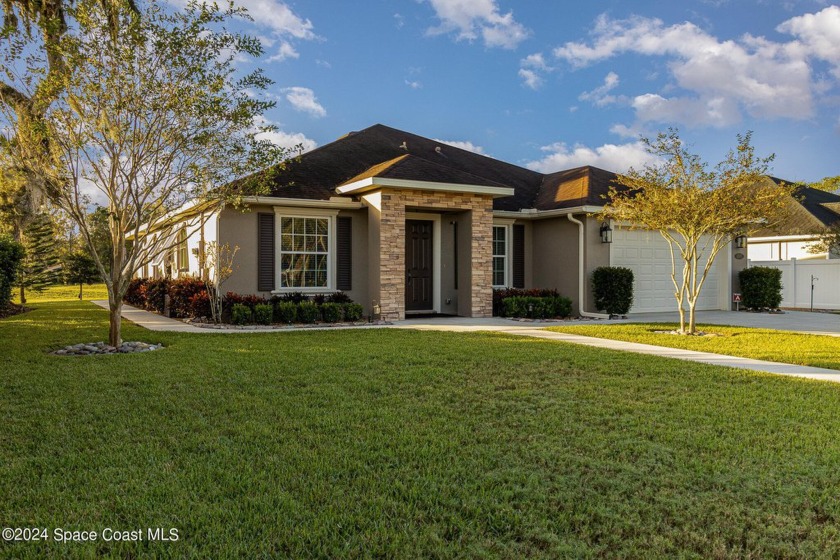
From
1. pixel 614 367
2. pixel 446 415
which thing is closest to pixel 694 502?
pixel 446 415

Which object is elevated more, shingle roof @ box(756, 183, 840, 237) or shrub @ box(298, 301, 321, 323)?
shingle roof @ box(756, 183, 840, 237)

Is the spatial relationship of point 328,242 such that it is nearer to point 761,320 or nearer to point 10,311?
point 10,311

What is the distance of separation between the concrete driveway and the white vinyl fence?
5.71 metres

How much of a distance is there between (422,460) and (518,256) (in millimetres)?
12865

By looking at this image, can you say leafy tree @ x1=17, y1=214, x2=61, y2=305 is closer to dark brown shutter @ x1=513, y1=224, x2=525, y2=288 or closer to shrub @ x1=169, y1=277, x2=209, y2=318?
shrub @ x1=169, y1=277, x2=209, y2=318

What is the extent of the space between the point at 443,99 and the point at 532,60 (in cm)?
283

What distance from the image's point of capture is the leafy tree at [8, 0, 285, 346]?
8.35 m

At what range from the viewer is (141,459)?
3857 mm

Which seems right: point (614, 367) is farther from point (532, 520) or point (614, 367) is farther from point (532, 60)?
point (532, 60)

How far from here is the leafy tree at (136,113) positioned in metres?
8.35

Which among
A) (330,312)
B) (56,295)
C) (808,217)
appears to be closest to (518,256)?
(330,312)

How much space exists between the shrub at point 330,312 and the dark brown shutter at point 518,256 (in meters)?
5.57

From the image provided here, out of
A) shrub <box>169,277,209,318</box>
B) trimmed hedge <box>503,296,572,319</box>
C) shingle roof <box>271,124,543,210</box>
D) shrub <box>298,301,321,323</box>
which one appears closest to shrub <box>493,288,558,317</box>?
trimmed hedge <box>503,296,572,319</box>

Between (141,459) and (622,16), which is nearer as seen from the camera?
(141,459)
